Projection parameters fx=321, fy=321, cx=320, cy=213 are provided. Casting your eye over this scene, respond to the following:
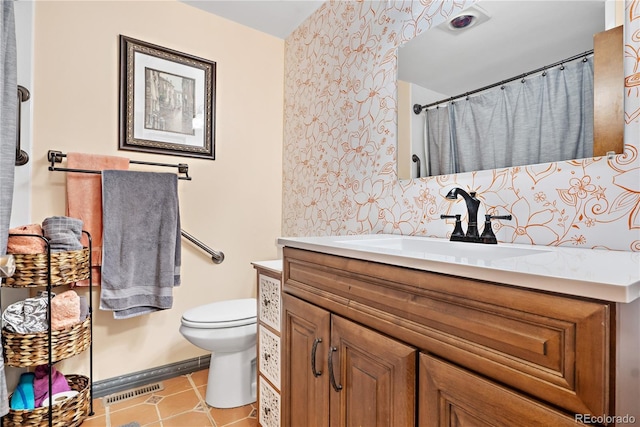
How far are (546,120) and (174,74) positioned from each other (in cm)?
200

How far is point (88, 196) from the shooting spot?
171 cm

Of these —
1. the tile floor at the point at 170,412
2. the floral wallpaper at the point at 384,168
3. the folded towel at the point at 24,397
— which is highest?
the floral wallpaper at the point at 384,168

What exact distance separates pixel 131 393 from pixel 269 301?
1.17m

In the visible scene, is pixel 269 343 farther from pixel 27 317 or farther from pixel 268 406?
pixel 27 317

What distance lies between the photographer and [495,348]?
0.57 m

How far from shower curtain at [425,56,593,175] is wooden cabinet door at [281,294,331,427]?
796 millimetres

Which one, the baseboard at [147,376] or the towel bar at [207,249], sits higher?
the towel bar at [207,249]

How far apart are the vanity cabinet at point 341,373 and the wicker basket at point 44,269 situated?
1045 mm

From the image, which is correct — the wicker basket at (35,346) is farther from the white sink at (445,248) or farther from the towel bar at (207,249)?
the white sink at (445,248)

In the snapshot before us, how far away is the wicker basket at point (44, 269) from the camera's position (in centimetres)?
134

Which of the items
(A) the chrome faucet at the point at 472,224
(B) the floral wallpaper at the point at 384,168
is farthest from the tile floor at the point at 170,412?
(A) the chrome faucet at the point at 472,224

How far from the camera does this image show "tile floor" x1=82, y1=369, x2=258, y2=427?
156cm

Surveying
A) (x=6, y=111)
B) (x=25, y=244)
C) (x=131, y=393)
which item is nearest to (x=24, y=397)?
(x=131, y=393)

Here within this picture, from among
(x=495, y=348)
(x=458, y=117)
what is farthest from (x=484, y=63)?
(x=495, y=348)
